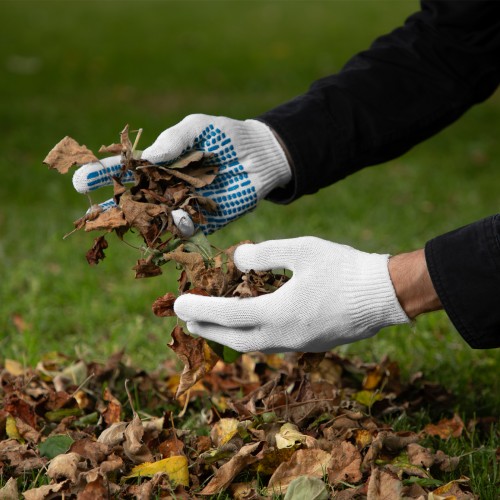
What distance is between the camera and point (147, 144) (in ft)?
23.5

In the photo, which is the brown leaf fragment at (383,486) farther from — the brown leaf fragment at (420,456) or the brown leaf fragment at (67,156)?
the brown leaf fragment at (67,156)

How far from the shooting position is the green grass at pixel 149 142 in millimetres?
3537

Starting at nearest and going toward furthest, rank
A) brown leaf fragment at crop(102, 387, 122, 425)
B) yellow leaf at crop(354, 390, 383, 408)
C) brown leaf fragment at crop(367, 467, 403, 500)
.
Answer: brown leaf fragment at crop(367, 467, 403, 500) → brown leaf fragment at crop(102, 387, 122, 425) → yellow leaf at crop(354, 390, 383, 408)

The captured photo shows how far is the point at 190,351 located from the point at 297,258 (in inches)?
16.1

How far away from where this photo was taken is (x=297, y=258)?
2.18m

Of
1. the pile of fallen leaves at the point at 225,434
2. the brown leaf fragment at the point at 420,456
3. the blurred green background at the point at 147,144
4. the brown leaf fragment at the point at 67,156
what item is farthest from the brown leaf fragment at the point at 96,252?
the brown leaf fragment at the point at 420,456

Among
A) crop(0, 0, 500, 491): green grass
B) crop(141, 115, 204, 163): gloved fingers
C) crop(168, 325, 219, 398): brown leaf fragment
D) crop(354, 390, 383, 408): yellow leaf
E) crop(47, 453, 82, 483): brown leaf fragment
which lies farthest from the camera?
crop(0, 0, 500, 491): green grass

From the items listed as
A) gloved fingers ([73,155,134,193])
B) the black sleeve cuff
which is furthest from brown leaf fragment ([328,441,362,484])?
gloved fingers ([73,155,134,193])

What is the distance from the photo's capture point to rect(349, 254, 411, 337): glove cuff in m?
2.12

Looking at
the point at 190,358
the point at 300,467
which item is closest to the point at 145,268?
the point at 190,358

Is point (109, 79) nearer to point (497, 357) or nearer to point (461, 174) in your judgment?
point (461, 174)

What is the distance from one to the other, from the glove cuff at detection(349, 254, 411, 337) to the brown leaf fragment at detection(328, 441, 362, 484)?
344mm

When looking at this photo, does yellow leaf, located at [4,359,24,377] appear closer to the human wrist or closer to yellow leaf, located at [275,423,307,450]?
yellow leaf, located at [275,423,307,450]

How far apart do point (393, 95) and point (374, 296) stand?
1.07 metres
